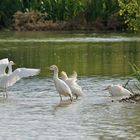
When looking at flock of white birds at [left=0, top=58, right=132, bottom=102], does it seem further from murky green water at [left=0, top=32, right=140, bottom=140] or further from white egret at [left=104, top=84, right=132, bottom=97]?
murky green water at [left=0, top=32, right=140, bottom=140]

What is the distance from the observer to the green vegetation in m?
57.6

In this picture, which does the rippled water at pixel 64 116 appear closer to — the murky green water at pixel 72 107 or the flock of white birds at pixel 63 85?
the murky green water at pixel 72 107

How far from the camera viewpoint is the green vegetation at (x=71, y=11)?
57594mm

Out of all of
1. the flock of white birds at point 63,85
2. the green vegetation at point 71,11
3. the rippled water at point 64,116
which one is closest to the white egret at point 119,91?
the flock of white birds at point 63,85

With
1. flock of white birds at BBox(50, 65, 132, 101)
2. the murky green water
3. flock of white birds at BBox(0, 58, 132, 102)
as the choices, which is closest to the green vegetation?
the murky green water

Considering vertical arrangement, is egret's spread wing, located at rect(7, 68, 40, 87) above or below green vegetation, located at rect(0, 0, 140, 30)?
above

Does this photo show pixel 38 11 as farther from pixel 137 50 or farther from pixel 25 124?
pixel 25 124

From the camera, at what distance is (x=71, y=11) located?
199ft

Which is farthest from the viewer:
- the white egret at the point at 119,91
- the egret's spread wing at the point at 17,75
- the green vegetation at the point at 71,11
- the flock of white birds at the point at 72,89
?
the green vegetation at the point at 71,11

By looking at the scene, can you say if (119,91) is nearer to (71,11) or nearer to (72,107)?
(72,107)

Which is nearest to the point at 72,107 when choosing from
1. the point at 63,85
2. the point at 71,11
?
the point at 63,85

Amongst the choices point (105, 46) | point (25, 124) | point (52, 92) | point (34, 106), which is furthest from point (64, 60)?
point (25, 124)

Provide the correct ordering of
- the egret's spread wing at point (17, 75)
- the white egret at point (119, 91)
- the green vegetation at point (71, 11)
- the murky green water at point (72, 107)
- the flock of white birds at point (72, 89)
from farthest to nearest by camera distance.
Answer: the green vegetation at point (71, 11), the egret's spread wing at point (17, 75), the white egret at point (119, 91), the flock of white birds at point (72, 89), the murky green water at point (72, 107)

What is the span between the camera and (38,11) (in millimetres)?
61156
